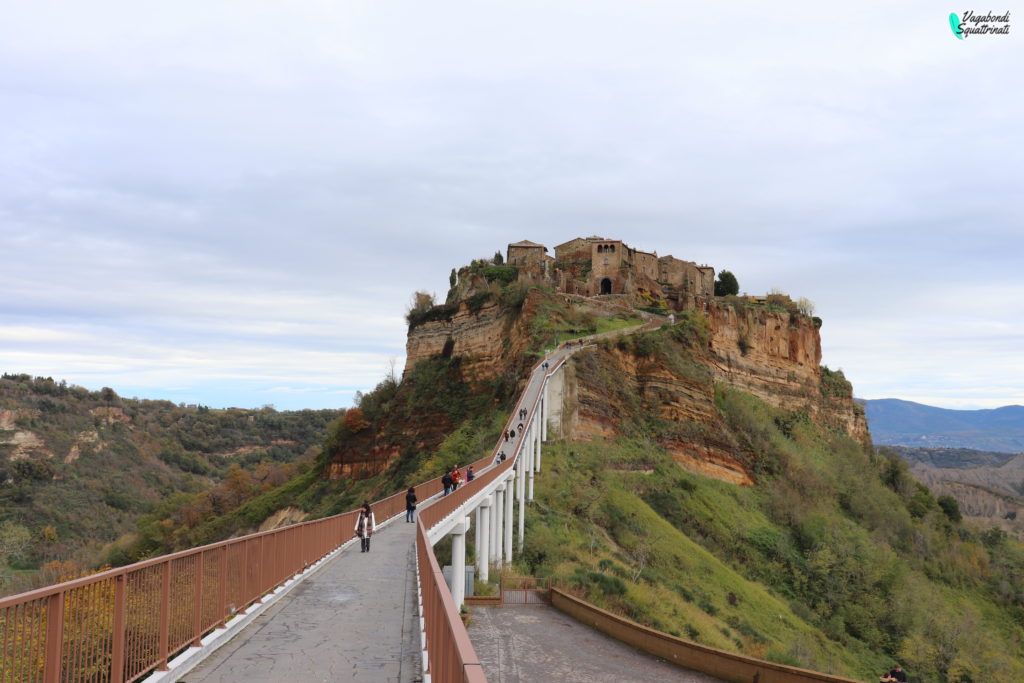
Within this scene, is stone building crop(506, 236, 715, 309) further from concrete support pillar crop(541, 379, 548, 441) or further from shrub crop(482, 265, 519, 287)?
concrete support pillar crop(541, 379, 548, 441)

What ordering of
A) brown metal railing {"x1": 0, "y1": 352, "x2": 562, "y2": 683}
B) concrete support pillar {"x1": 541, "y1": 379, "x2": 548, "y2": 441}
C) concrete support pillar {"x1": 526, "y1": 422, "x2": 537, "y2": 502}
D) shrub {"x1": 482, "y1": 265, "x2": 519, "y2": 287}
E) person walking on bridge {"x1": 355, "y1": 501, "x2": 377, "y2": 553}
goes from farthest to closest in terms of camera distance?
shrub {"x1": 482, "y1": 265, "x2": 519, "y2": 287}, concrete support pillar {"x1": 541, "y1": 379, "x2": 548, "y2": 441}, concrete support pillar {"x1": 526, "y1": 422, "x2": 537, "y2": 502}, person walking on bridge {"x1": 355, "y1": 501, "x2": 377, "y2": 553}, brown metal railing {"x1": 0, "y1": 352, "x2": 562, "y2": 683}

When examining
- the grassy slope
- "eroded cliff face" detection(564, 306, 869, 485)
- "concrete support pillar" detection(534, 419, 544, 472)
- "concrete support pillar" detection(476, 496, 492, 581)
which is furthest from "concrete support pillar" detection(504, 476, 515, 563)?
"eroded cliff face" detection(564, 306, 869, 485)

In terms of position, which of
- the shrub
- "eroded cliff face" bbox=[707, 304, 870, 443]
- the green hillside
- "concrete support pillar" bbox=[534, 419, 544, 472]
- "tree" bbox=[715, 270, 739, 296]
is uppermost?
"tree" bbox=[715, 270, 739, 296]

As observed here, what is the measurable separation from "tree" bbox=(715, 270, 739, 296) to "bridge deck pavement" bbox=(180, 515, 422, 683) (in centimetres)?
7149

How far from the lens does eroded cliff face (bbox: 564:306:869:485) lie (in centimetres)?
4344

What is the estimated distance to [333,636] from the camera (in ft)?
27.8

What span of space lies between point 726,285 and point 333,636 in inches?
3001

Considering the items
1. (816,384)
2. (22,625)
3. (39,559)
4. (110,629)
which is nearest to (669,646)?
(110,629)

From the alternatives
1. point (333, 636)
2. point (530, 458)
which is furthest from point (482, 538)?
point (333, 636)

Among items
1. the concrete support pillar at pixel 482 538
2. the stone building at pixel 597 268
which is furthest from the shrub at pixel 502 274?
the concrete support pillar at pixel 482 538

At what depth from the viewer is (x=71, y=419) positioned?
4724 inches

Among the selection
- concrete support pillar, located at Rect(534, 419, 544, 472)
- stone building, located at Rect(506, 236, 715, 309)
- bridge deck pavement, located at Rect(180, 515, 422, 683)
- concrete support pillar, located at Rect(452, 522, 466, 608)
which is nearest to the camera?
bridge deck pavement, located at Rect(180, 515, 422, 683)

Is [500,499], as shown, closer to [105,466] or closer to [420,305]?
[420,305]

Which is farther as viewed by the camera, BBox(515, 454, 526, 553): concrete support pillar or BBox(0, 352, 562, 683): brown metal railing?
BBox(515, 454, 526, 553): concrete support pillar
